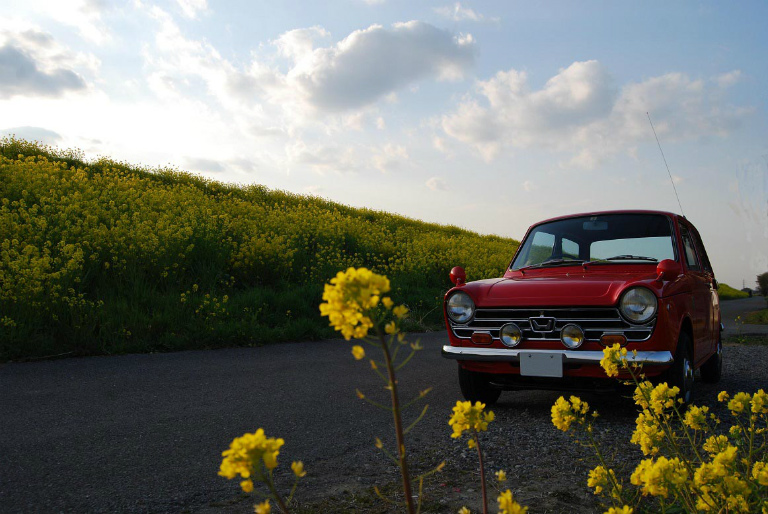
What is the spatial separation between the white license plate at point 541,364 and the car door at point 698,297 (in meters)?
1.42

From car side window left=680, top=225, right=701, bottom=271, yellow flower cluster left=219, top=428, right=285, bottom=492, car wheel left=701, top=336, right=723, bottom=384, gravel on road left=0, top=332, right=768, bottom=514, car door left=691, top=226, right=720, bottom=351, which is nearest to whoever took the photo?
yellow flower cluster left=219, top=428, right=285, bottom=492

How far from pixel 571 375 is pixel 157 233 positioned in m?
8.57

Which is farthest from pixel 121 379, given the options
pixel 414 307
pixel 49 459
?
pixel 414 307

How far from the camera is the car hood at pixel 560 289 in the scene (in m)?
4.02

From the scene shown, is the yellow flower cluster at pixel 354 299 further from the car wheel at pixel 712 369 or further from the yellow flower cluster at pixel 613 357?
the car wheel at pixel 712 369

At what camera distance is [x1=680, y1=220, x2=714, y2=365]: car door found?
15.8 feet

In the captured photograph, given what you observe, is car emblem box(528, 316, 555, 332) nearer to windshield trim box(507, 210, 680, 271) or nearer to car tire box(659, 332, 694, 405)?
car tire box(659, 332, 694, 405)

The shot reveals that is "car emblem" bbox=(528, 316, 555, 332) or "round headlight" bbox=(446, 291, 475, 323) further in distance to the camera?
"round headlight" bbox=(446, 291, 475, 323)

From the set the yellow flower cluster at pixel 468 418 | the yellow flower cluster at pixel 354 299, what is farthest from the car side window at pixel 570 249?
the yellow flower cluster at pixel 354 299

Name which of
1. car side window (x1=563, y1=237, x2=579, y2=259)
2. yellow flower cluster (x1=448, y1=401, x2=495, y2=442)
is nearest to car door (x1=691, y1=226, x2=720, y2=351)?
car side window (x1=563, y1=237, x2=579, y2=259)

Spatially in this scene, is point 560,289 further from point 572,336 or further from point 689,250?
point 689,250

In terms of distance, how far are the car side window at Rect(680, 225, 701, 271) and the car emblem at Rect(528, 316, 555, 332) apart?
1850 mm

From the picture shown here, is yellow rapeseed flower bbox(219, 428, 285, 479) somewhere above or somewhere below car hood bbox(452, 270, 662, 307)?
below

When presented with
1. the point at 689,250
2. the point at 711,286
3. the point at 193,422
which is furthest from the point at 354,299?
the point at 711,286
